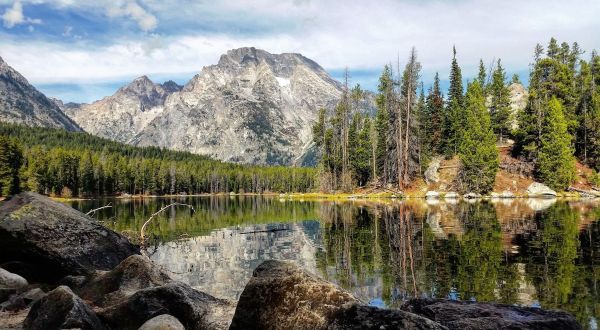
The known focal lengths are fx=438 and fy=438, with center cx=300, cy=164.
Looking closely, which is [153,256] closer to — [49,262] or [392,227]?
[49,262]

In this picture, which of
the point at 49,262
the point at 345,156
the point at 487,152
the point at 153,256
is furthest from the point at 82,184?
the point at 49,262

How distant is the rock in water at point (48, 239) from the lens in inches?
556

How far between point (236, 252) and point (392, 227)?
15.6 metres

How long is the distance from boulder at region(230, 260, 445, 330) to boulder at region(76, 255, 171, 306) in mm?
5896

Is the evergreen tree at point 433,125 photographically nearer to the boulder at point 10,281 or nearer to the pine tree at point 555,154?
the pine tree at point 555,154

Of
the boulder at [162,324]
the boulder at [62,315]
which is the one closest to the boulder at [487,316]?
the boulder at [162,324]

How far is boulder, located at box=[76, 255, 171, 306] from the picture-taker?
11.9 m

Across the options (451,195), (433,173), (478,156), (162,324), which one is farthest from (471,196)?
(162,324)

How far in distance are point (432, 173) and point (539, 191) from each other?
2098 centimetres

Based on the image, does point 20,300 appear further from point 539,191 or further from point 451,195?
point 539,191

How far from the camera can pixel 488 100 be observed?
115 meters

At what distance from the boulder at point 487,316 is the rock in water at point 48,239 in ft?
36.8

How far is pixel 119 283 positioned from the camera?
12.2 m

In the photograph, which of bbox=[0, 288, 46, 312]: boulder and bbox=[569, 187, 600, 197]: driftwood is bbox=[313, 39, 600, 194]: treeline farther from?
bbox=[0, 288, 46, 312]: boulder
